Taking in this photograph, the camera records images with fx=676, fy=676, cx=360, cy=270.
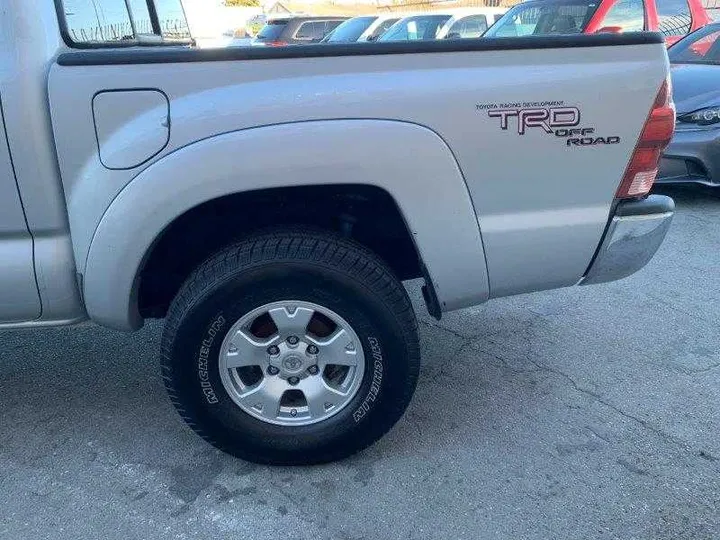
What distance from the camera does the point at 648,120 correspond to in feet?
7.58

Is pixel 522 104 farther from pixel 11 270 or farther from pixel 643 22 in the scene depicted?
pixel 643 22

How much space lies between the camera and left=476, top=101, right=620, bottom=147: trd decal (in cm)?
224

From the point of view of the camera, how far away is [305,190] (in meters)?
2.40

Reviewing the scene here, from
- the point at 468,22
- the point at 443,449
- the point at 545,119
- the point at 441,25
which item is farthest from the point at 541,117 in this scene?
the point at 468,22

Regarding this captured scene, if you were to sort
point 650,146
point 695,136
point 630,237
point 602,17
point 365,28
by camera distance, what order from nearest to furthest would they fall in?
point 650,146
point 630,237
point 695,136
point 602,17
point 365,28

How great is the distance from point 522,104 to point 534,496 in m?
1.37

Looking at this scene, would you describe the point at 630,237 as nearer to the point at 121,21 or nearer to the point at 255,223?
the point at 255,223

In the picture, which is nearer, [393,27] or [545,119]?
[545,119]

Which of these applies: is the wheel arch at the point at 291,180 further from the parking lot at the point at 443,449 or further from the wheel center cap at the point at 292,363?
the parking lot at the point at 443,449

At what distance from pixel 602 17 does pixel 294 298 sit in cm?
639

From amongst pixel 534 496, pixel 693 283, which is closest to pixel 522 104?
pixel 534 496

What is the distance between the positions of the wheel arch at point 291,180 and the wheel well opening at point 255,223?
9 centimetres

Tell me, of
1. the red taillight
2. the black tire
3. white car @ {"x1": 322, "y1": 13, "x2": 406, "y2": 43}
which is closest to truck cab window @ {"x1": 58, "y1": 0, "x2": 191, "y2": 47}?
the black tire

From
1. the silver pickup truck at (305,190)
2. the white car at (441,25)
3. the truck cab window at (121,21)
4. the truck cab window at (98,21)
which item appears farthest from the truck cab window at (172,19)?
the white car at (441,25)
